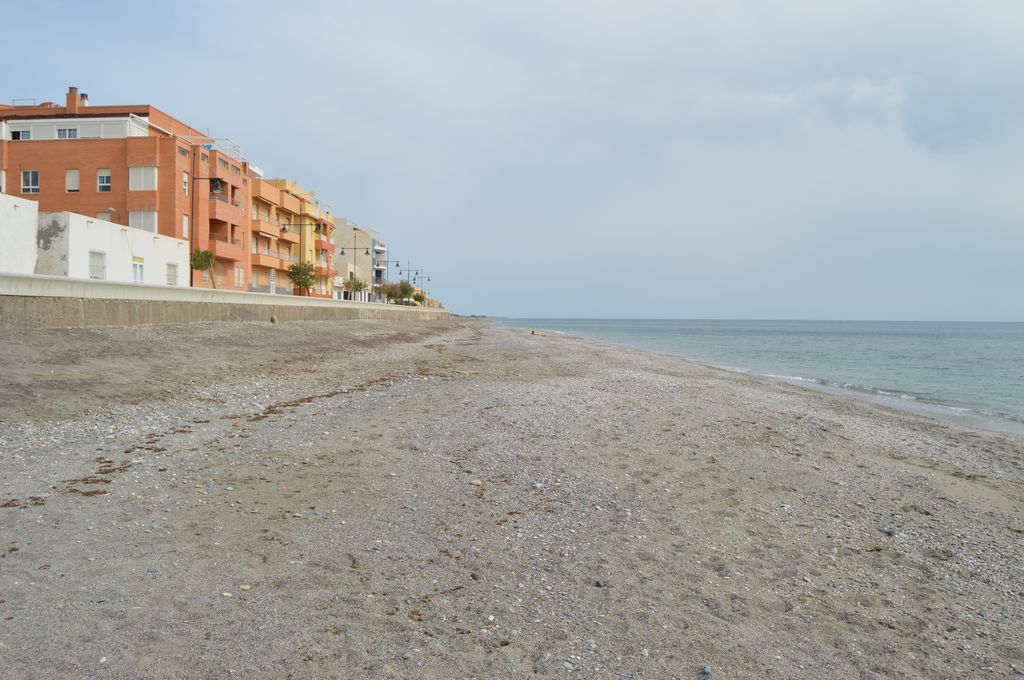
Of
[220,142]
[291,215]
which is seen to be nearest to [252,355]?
[220,142]

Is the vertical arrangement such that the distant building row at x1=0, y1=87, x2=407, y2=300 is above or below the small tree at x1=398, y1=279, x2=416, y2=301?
above

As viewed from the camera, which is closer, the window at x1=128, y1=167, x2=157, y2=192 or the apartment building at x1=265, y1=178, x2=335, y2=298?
the window at x1=128, y1=167, x2=157, y2=192

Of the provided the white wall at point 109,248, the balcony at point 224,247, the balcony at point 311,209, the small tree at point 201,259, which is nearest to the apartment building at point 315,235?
the balcony at point 311,209

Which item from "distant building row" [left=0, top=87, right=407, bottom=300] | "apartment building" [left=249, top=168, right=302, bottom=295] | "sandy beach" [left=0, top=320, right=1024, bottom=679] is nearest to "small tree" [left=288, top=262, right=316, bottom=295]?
"apartment building" [left=249, top=168, right=302, bottom=295]

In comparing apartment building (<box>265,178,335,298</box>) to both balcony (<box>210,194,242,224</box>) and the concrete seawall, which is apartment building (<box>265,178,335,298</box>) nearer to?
balcony (<box>210,194,242,224</box>)

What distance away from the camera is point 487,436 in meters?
9.97

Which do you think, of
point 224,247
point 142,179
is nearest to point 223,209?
point 224,247

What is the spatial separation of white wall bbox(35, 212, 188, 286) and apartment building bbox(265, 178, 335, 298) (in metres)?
26.9

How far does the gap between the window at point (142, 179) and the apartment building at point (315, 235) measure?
21.2m

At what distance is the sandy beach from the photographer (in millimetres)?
4035

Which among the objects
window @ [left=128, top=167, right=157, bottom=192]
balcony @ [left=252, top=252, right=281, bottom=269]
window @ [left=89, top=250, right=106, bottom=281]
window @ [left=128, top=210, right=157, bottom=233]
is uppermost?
window @ [left=128, top=167, right=157, bottom=192]

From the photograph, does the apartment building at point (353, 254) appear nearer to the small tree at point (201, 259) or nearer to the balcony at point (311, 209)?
the balcony at point (311, 209)

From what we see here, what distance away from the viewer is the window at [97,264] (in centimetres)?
3031

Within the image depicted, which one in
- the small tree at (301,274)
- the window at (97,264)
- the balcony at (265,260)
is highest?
the balcony at (265,260)
